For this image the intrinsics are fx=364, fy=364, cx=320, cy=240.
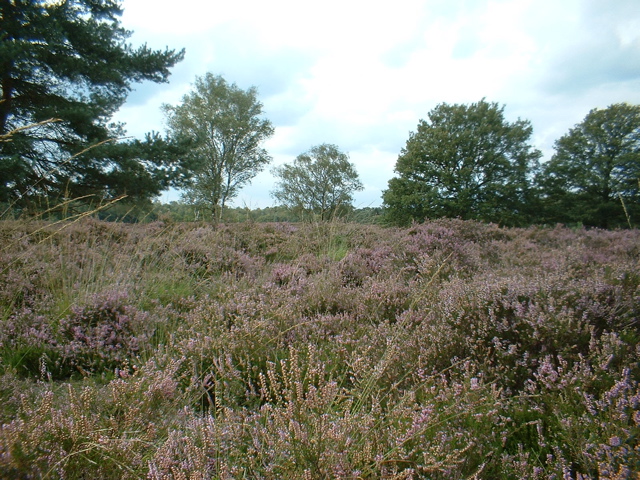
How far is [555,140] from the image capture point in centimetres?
3600

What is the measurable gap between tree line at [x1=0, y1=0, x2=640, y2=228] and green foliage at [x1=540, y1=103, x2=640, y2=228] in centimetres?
11

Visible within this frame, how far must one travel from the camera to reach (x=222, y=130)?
39562mm

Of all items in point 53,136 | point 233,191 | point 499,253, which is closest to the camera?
point 499,253

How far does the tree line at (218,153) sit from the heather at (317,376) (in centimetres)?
458

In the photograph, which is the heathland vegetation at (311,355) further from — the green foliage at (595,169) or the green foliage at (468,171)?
the green foliage at (595,169)

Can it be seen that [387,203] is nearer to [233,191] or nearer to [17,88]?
[233,191]

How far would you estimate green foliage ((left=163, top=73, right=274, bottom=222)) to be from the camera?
127 ft

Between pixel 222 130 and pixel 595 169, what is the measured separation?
1446 inches

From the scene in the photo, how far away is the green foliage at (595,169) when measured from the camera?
30734 millimetres

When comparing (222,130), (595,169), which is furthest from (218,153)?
(595,169)

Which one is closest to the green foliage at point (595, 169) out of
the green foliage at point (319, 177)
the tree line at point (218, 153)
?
the tree line at point (218, 153)

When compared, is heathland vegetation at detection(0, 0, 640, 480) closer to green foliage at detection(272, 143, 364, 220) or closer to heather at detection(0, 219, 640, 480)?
heather at detection(0, 219, 640, 480)

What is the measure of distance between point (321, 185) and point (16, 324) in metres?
47.8

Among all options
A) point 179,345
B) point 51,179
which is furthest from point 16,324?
point 51,179
